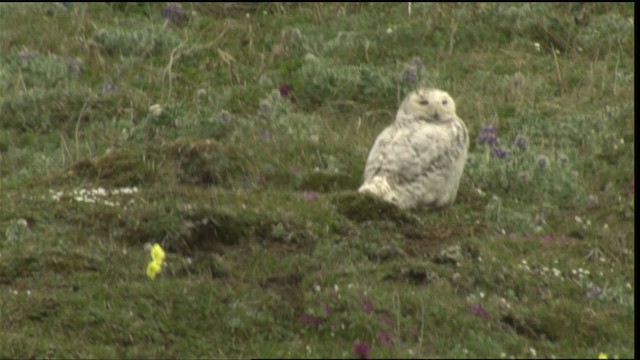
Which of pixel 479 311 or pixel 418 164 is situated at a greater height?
pixel 479 311

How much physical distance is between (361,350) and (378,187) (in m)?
2.86

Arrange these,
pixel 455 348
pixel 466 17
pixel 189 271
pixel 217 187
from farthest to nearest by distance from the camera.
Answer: pixel 466 17, pixel 217 187, pixel 189 271, pixel 455 348

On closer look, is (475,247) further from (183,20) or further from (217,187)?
(183,20)

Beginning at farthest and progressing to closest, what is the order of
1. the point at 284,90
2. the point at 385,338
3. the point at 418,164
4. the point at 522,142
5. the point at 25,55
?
the point at 25,55
the point at 284,90
the point at 522,142
the point at 418,164
the point at 385,338

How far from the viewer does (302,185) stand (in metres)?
11.3

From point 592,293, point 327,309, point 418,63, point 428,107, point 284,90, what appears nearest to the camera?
point 327,309

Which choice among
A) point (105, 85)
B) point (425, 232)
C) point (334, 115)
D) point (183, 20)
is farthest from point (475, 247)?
point (183, 20)

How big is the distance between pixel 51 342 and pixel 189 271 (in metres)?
1.21

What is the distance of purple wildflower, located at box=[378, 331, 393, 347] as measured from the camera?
806cm

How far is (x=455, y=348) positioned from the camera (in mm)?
8133

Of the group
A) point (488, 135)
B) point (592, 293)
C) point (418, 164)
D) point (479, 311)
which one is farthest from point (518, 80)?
point (479, 311)

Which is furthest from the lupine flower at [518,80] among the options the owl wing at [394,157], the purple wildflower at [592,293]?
the purple wildflower at [592,293]

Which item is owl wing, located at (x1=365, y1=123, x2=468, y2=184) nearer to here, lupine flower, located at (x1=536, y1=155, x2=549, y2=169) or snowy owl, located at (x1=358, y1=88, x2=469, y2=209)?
snowy owl, located at (x1=358, y1=88, x2=469, y2=209)

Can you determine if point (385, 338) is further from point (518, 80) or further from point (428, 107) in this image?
point (518, 80)
